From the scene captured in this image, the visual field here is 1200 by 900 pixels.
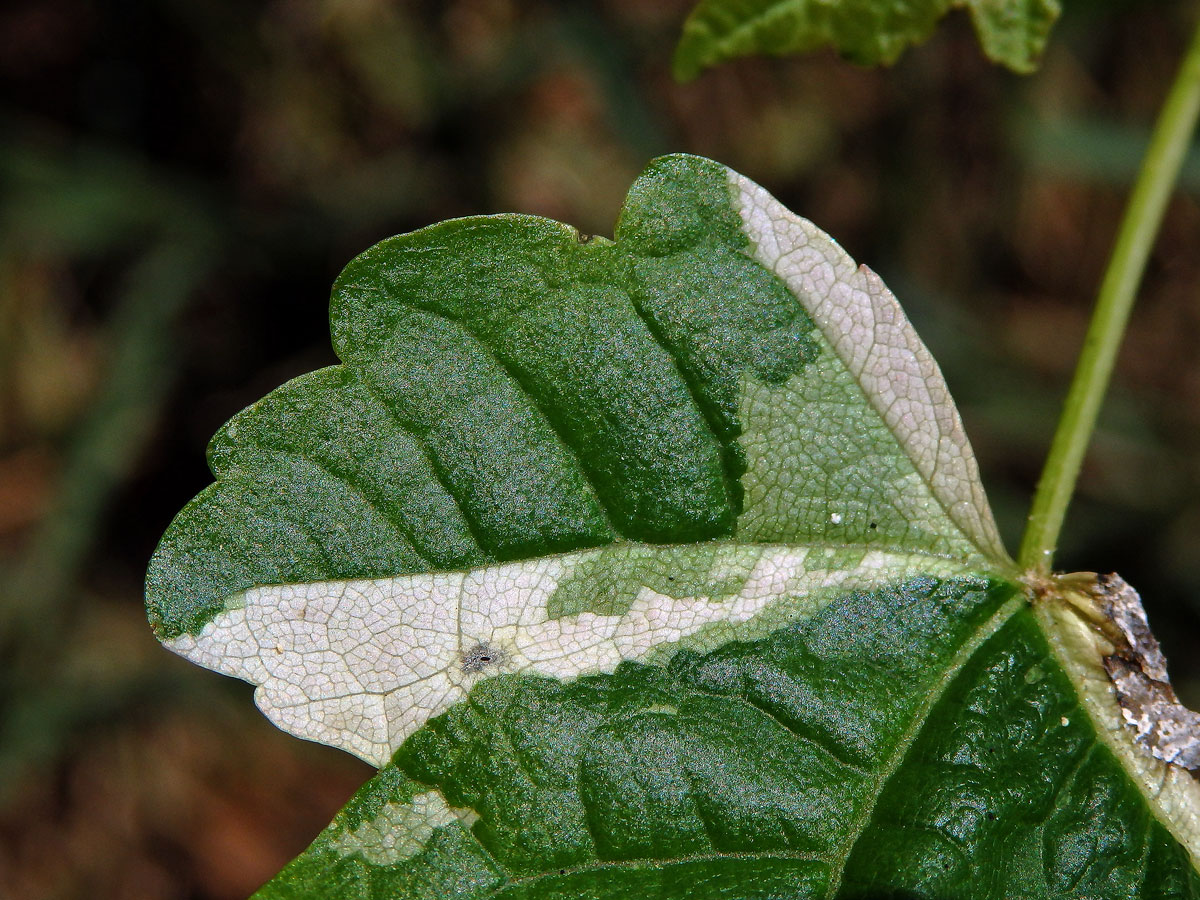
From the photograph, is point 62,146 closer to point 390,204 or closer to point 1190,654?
point 390,204

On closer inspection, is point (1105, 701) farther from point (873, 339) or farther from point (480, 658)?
point (480, 658)

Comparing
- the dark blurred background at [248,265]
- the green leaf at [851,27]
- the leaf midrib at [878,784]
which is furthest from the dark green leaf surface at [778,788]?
the dark blurred background at [248,265]

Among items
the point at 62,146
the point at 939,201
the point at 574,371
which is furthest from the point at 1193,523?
the point at 62,146

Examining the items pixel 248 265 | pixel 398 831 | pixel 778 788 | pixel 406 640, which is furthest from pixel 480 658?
pixel 248 265

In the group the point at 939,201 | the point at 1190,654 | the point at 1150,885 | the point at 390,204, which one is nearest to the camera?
the point at 1150,885

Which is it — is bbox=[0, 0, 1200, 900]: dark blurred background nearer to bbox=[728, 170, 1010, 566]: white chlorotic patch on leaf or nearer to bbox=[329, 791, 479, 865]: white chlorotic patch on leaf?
bbox=[728, 170, 1010, 566]: white chlorotic patch on leaf
